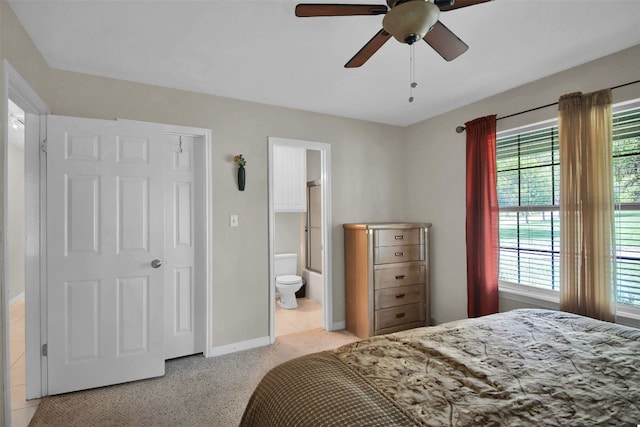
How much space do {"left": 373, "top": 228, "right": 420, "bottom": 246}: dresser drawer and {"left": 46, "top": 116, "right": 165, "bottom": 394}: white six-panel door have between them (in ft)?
6.61

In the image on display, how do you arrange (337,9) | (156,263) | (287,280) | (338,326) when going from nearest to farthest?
Result: (337,9)
(156,263)
(338,326)
(287,280)

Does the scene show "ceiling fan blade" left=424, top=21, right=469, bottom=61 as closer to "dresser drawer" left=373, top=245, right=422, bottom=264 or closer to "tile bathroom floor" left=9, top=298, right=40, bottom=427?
"dresser drawer" left=373, top=245, right=422, bottom=264

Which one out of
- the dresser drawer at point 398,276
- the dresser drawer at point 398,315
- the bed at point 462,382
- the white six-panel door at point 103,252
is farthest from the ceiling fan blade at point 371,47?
the dresser drawer at point 398,315

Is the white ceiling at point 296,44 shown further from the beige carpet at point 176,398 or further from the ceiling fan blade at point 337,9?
the beige carpet at point 176,398

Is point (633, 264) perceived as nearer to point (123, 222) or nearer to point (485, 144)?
point (485, 144)

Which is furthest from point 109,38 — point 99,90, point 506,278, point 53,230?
point 506,278

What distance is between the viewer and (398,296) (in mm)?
3492

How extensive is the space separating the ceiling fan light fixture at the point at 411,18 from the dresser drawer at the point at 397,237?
2.18 meters

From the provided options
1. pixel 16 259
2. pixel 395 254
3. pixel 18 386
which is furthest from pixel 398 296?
pixel 16 259

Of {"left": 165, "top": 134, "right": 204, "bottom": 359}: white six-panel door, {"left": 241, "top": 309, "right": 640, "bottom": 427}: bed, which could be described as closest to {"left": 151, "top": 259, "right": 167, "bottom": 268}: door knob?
{"left": 165, "top": 134, "right": 204, "bottom": 359}: white six-panel door

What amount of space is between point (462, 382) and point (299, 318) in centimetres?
309

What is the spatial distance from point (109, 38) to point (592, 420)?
2981mm

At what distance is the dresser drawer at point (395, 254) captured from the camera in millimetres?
3365

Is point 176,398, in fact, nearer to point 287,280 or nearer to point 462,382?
point 462,382
